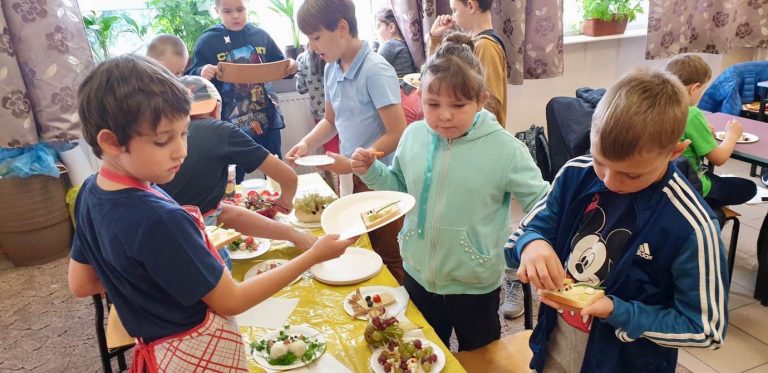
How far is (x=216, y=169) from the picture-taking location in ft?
5.12

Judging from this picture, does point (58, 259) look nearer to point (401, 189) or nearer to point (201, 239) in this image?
point (401, 189)

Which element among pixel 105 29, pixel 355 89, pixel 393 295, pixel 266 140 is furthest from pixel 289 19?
pixel 393 295

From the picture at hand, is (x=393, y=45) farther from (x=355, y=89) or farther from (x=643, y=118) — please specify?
(x=643, y=118)

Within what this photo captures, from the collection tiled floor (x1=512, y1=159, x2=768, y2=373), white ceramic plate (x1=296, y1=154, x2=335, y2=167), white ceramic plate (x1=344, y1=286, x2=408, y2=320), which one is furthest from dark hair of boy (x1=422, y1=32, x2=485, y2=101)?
tiled floor (x1=512, y1=159, x2=768, y2=373)

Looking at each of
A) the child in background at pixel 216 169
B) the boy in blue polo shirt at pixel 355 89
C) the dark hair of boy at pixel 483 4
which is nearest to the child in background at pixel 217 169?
the child in background at pixel 216 169

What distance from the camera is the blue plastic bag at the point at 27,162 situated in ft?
10.2

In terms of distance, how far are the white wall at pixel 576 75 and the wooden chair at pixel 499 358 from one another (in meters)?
2.93

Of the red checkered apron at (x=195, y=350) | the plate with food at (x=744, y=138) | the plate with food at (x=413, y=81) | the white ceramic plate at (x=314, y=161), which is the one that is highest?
the plate with food at (x=413, y=81)

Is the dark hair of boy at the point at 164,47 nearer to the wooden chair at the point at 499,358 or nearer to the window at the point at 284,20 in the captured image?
the window at the point at 284,20

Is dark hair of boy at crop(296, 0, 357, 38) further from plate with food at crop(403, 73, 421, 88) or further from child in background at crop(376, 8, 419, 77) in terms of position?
child in background at crop(376, 8, 419, 77)

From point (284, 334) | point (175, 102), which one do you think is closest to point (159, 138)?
point (175, 102)

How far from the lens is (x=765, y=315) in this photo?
251cm

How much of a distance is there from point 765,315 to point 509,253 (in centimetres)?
207

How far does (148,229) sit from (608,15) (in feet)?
13.5
